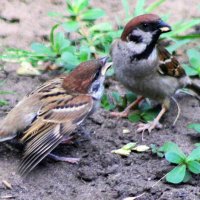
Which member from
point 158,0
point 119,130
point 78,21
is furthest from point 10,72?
point 158,0

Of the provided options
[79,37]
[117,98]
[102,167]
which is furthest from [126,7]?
[102,167]

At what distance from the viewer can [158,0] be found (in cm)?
766

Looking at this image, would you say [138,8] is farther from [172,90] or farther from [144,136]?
[144,136]

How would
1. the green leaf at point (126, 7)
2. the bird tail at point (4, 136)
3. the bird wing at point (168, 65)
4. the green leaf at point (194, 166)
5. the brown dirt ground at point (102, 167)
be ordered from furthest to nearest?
1. the green leaf at point (126, 7)
2. the bird wing at point (168, 65)
3. the bird tail at point (4, 136)
4. the green leaf at point (194, 166)
5. the brown dirt ground at point (102, 167)

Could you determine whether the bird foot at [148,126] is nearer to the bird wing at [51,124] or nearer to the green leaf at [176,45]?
the bird wing at [51,124]

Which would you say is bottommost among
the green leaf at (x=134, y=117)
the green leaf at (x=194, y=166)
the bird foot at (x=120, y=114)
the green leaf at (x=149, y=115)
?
the green leaf at (x=149, y=115)

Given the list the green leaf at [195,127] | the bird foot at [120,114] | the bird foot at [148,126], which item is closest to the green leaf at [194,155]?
the green leaf at [195,127]

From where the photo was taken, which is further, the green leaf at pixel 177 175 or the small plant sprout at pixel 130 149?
the small plant sprout at pixel 130 149

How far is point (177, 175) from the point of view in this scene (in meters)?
5.16

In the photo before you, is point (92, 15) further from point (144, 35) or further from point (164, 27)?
point (164, 27)

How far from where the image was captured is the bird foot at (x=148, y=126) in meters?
5.98

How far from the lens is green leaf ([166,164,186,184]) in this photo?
16.8ft

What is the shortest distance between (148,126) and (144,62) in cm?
53

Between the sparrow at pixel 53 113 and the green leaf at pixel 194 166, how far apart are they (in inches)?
32.1
